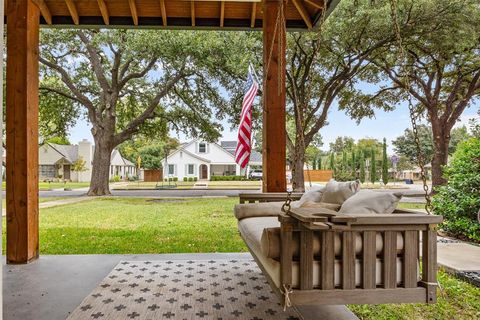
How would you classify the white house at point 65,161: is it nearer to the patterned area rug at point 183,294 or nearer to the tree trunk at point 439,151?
the tree trunk at point 439,151

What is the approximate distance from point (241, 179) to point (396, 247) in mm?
13809

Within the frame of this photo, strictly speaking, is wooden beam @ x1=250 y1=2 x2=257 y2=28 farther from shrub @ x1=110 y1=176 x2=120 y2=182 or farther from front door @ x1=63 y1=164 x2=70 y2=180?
front door @ x1=63 y1=164 x2=70 y2=180

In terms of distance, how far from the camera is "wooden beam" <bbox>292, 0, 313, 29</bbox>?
377 centimetres

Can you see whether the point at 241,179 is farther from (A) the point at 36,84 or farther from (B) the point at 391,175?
(A) the point at 36,84

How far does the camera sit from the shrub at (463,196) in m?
4.61

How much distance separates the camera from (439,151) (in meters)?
11.5

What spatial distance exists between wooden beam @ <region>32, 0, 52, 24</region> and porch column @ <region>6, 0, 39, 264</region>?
0.19 m

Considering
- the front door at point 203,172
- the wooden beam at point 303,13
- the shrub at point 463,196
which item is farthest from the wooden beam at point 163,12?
the front door at point 203,172

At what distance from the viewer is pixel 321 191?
3039 millimetres

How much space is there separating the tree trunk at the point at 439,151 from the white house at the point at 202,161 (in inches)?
277

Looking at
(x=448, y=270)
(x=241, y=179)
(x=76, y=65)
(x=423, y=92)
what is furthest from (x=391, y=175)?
(x=76, y=65)

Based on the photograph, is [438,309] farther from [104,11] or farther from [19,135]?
[104,11]

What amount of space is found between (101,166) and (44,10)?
9764 mm

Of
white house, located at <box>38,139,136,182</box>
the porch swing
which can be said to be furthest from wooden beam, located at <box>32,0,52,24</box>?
white house, located at <box>38,139,136,182</box>
